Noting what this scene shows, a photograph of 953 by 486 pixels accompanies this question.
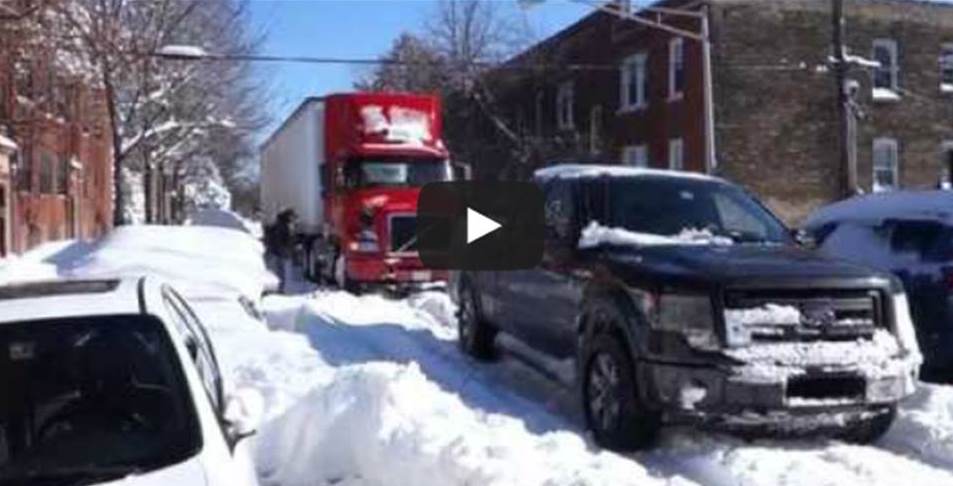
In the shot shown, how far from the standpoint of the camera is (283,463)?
7.97 m

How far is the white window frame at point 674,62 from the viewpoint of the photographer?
1479 inches

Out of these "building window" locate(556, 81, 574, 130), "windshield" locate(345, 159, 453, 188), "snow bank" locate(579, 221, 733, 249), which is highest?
"building window" locate(556, 81, 574, 130)

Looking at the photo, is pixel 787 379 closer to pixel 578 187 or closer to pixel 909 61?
pixel 578 187

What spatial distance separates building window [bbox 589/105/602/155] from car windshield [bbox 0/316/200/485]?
132ft

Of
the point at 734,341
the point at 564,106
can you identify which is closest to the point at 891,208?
the point at 734,341

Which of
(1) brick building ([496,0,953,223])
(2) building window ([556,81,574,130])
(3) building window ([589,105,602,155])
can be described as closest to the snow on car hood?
(1) brick building ([496,0,953,223])

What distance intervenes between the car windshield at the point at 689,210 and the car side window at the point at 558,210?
36cm

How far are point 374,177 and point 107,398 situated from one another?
18.5 meters

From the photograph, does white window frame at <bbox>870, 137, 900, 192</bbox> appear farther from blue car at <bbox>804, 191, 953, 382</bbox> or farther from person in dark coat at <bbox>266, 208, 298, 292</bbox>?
blue car at <bbox>804, 191, 953, 382</bbox>

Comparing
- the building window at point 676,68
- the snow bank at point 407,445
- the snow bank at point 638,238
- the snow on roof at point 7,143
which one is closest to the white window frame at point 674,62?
the building window at point 676,68

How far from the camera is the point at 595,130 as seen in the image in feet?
144

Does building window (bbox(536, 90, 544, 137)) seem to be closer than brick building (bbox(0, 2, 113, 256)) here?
No

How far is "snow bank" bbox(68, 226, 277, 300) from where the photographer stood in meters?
13.1
